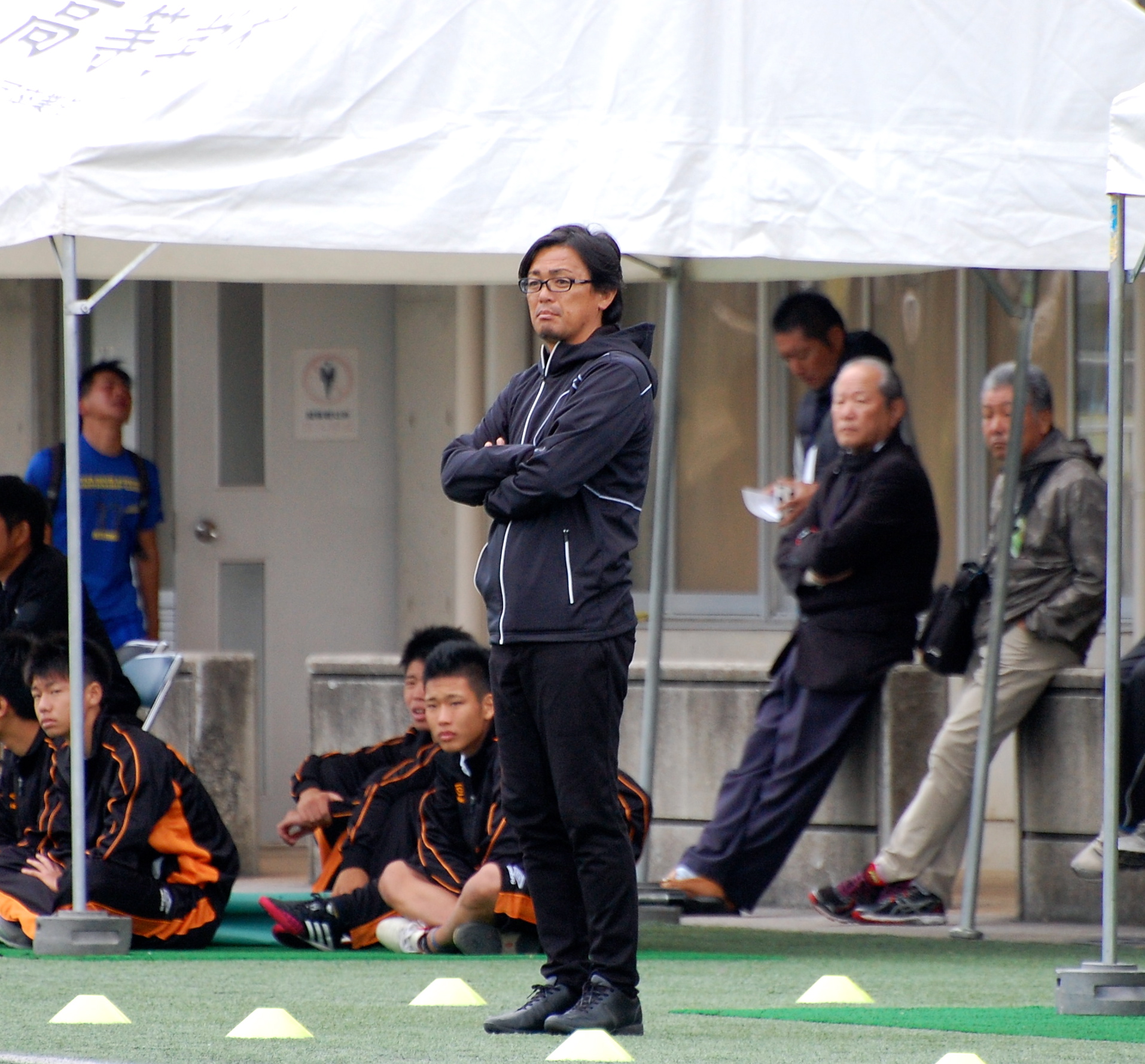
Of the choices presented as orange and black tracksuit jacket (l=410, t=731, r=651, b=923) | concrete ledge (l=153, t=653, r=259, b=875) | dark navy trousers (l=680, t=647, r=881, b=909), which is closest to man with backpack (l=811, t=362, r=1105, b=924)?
dark navy trousers (l=680, t=647, r=881, b=909)

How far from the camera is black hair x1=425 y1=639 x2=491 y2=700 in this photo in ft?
22.2

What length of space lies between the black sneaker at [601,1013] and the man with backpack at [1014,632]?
280 cm

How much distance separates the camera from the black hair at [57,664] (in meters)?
6.82

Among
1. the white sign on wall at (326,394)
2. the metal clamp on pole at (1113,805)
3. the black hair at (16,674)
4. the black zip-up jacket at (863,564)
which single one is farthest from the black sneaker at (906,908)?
the white sign on wall at (326,394)

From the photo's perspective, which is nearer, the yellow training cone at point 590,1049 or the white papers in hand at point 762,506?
the yellow training cone at point 590,1049

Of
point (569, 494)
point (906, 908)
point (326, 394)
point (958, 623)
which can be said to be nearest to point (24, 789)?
point (906, 908)

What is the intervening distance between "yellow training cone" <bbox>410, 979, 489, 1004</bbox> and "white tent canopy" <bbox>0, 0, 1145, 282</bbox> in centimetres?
177

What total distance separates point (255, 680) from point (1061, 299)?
3.35 meters

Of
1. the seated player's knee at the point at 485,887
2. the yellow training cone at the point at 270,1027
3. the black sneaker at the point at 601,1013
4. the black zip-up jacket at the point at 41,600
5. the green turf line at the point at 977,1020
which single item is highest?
the black zip-up jacket at the point at 41,600

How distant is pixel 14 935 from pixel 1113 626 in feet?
10.3

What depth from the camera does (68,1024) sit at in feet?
16.1

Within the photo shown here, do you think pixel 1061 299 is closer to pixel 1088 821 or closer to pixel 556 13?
pixel 1088 821

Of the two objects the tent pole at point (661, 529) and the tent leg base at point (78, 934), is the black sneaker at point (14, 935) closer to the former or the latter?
the tent leg base at point (78, 934)

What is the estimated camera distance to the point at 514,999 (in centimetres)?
555
